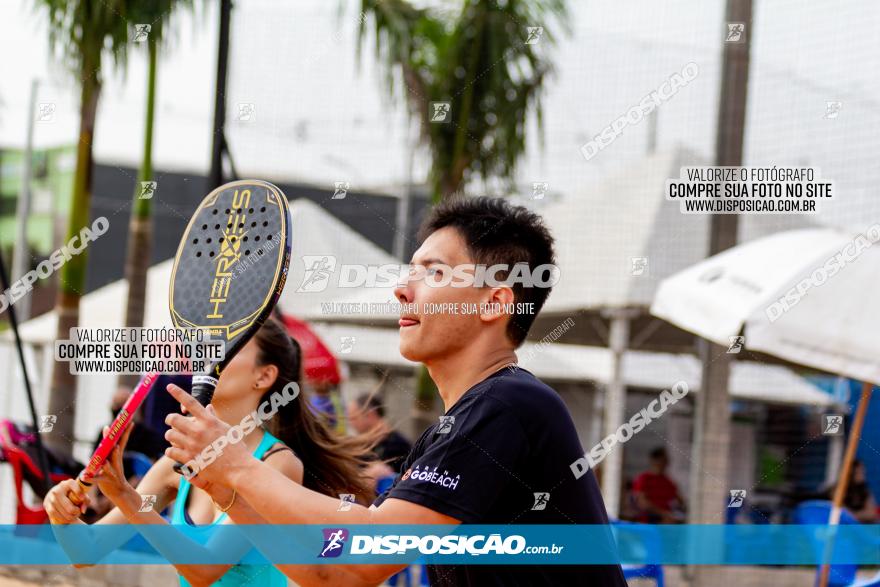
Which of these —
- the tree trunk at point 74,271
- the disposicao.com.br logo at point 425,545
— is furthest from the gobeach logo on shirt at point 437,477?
the tree trunk at point 74,271

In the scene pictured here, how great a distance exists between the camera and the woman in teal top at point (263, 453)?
9.48 feet

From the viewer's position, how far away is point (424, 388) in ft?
27.7

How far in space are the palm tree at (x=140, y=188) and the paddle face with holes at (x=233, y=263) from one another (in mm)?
4300

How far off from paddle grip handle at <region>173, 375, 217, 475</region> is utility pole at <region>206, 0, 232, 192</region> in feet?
11.6

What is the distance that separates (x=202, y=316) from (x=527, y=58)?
5.54m

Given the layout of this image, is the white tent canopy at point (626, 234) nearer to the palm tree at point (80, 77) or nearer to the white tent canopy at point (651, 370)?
the white tent canopy at point (651, 370)

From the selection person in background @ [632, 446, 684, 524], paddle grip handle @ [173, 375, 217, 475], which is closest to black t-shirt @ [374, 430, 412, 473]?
person in background @ [632, 446, 684, 524]

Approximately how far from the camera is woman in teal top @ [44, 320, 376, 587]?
2891mm

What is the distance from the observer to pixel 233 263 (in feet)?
7.97

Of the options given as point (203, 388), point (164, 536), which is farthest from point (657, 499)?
point (203, 388)

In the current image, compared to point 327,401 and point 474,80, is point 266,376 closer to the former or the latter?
point 327,401

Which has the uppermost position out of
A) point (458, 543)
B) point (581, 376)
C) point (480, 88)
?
point (480, 88)

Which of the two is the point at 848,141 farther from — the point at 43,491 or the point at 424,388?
the point at 43,491

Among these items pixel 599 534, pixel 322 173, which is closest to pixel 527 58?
pixel 322 173
